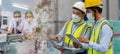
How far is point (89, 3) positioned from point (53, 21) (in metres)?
3.25

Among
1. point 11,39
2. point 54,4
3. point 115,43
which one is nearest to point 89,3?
point 115,43


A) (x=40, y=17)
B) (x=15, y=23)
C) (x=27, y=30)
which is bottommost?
(x=27, y=30)

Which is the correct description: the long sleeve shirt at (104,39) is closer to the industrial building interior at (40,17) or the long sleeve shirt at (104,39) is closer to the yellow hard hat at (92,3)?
the yellow hard hat at (92,3)

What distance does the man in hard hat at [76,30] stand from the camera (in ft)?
9.98

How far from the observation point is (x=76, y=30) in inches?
125

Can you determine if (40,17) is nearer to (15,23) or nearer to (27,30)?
(27,30)

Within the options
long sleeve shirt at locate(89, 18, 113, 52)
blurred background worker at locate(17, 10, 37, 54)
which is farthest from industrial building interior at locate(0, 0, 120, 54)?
long sleeve shirt at locate(89, 18, 113, 52)

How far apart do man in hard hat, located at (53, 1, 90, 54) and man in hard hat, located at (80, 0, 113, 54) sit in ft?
0.57

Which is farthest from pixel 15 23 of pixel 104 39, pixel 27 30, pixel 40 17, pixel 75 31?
pixel 104 39

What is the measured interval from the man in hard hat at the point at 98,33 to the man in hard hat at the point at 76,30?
0.57 feet

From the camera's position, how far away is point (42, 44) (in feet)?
20.2

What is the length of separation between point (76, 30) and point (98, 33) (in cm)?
45

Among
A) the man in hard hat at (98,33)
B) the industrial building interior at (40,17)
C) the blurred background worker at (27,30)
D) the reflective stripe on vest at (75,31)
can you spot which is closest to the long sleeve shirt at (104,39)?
the man in hard hat at (98,33)

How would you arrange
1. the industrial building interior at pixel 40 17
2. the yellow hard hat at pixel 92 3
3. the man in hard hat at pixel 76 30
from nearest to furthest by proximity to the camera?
the yellow hard hat at pixel 92 3 < the man in hard hat at pixel 76 30 < the industrial building interior at pixel 40 17
